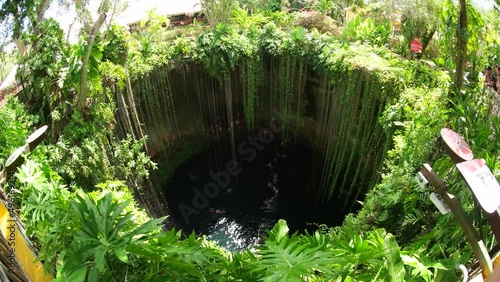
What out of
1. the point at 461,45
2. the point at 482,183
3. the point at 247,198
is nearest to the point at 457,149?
the point at 482,183

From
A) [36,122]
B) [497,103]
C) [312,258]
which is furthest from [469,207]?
[36,122]

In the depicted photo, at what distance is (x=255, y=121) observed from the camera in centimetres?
976

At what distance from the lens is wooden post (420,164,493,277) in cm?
233

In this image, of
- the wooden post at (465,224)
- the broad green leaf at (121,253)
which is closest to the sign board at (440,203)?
the wooden post at (465,224)

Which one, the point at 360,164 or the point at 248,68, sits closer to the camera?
the point at 360,164

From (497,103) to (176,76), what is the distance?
20.1ft

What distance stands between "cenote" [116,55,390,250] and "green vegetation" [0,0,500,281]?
59 mm

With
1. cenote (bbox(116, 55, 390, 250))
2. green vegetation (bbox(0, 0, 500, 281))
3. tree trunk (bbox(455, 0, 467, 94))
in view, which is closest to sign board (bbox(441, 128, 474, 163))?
green vegetation (bbox(0, 0, 500, 281))

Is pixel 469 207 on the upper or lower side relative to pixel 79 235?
lower

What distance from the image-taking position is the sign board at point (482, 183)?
215 cm

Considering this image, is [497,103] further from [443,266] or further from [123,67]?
[123,67]

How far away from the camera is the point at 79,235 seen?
8.75 ft

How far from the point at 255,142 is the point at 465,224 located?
748cm

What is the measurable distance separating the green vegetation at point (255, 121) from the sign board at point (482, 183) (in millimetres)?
441
